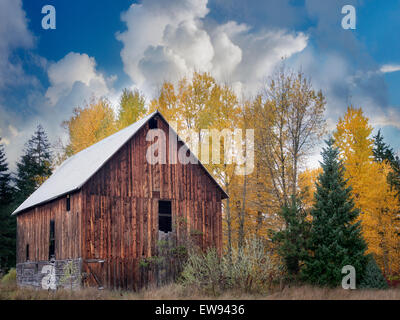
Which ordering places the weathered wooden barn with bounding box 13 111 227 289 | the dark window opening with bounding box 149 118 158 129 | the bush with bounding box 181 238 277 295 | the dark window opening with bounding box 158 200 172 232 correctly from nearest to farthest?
the bush with bounding box 181 238 277 295 → the weathered wooden barn with bounding box 13 111 227 289 → the dark window opening with bounding box 149 118 158 129 → the dark window opening with bounding box 158 200 172 232

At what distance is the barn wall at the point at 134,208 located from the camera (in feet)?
62.2

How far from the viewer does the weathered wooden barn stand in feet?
61.9

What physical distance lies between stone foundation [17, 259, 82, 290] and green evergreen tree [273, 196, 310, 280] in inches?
343

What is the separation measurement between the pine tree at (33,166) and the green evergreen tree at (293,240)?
25.3 meters

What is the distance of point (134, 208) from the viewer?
66.1ft

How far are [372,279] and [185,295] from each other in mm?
8944

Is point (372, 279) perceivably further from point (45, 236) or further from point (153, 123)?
point (45, 236)

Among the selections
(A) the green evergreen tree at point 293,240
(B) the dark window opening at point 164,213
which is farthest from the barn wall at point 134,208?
(A) the green evergreen tree at point 293,240

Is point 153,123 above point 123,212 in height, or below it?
above

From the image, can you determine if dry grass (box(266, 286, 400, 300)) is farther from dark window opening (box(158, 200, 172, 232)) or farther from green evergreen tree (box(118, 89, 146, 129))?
green evergreen tree (box(118, 89, 146, 129))

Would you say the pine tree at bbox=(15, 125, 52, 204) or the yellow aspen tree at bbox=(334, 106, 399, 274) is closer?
the yellow aspen tree at bbox=(334, 106, 399, 274)

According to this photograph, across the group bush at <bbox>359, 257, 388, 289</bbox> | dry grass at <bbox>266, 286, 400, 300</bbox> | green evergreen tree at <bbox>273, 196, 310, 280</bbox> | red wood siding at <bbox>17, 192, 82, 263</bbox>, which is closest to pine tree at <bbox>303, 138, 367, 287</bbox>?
bush at <bbox>359, 257, 388, 289</bbox>

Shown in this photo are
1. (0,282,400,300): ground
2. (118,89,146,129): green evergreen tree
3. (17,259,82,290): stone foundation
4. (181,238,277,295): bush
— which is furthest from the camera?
(118,89,146,129): green evergreen tree

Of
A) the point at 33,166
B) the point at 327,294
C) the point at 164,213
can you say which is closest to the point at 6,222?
the point at 33,166
